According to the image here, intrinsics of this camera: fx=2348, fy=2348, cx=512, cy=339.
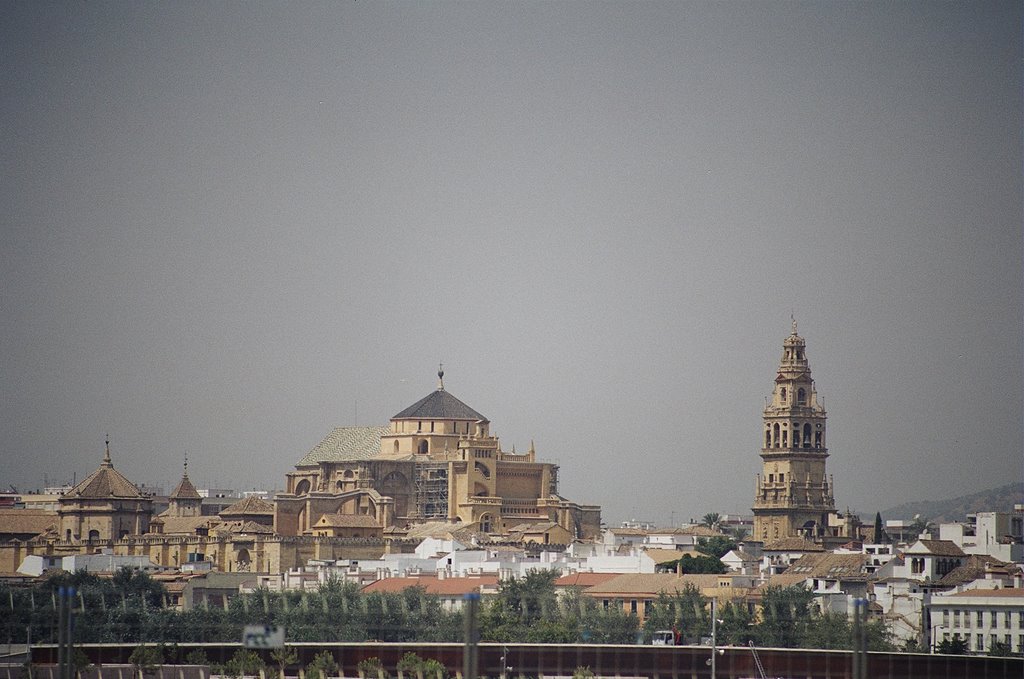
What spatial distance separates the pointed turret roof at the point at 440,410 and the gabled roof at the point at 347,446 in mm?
1833

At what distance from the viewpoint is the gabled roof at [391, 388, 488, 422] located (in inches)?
4828

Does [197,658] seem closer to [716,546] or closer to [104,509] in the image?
[104,509]

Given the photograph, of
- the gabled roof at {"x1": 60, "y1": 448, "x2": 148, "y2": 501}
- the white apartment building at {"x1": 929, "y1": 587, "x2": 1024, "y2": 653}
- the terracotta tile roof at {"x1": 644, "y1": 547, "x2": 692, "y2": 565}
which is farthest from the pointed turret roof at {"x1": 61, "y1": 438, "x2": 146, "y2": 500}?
the white apartment building at {"x1": 929, "y1": 587, "x2": 1024, "y2": 653}

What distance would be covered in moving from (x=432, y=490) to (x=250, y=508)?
9.12m

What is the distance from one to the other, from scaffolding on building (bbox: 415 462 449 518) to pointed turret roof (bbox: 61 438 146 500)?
45.3 feet

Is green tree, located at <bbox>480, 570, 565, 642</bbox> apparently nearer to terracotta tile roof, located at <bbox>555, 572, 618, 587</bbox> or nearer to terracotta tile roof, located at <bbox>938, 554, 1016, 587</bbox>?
terracotta tile roof, located at <bbox>555, 572, 618, 587</bbox>

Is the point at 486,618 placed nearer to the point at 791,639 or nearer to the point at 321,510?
the point at 791,639

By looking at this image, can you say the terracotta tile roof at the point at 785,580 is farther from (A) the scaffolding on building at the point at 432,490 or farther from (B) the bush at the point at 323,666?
(B) the bush at the point at 323,666

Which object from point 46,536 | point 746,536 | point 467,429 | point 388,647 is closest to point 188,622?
point 388,647

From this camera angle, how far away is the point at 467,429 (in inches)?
4820

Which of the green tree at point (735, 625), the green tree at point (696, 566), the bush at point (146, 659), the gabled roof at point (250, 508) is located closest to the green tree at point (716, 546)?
the green tree at point (696, 566)

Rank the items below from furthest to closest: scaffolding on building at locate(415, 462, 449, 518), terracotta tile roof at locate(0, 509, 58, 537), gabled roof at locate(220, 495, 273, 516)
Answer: scaffolding on building at locate(415, 462, 449, 518), gabled roof at locate(220, 495, 273, 516), terracotta tile roof at locate(0, 509, 58, 537)

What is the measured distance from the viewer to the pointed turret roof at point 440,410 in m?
123

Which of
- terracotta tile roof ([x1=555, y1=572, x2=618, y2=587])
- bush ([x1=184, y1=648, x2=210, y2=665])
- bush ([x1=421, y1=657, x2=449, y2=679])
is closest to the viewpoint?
bush ([x1=421, y1=657, x2=449, y2=679])
